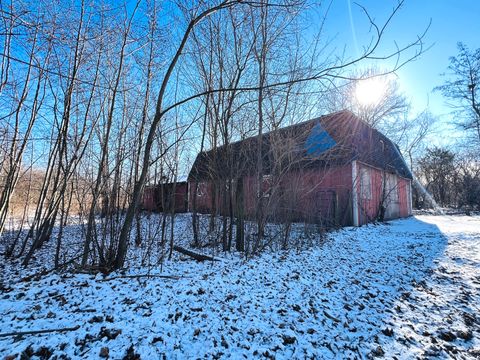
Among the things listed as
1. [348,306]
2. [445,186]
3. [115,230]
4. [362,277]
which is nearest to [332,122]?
[362,277]

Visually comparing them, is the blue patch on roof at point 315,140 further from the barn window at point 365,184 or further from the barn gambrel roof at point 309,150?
the barn window at point 365,184

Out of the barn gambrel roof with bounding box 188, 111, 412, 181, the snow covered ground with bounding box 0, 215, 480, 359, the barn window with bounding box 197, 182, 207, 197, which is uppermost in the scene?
the barn gambrel roof with bounding box 188, 111, 412, 181

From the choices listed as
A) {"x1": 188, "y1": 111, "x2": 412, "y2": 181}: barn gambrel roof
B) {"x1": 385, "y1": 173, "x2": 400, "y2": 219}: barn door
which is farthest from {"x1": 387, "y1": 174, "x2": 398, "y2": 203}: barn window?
{"x1": 188, "y1": 111, "x2": 412, "y2": 181}: barn gambrel roof

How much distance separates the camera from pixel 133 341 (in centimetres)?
201

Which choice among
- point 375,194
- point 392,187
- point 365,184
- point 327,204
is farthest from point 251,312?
point 392,187

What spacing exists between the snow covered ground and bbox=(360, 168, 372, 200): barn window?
19.9 ft

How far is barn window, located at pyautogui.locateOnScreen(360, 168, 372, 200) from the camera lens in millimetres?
10320

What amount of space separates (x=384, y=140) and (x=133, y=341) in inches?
602

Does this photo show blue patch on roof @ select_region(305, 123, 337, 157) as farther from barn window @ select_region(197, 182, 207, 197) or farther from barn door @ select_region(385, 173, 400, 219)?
barn door @ select_region(385, 173, 400, 219)

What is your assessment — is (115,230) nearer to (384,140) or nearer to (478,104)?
(384,140)

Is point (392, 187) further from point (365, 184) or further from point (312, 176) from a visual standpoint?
point (312, 176)

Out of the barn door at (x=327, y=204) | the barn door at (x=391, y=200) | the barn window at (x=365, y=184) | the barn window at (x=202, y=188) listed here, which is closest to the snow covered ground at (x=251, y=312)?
the barn window at (x=202, y=188)

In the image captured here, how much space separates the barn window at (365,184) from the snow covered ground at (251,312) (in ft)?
19.9

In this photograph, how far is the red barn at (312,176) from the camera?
5.63 metres
